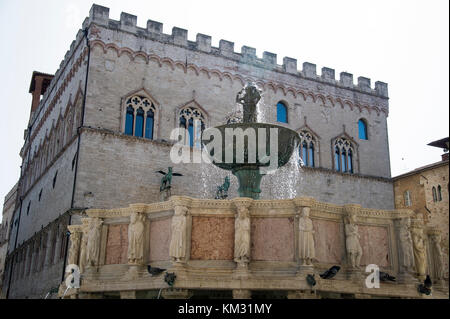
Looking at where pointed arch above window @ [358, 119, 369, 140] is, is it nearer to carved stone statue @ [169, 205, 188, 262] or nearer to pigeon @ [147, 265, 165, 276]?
carved stone statue @ [169, 205, 188, 262]

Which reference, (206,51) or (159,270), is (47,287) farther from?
(159,270)

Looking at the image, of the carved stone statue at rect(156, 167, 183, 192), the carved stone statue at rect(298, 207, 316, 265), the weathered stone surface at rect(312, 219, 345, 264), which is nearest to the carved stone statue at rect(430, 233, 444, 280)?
the weathered stone surface at rect(312, 219, 345, 264)

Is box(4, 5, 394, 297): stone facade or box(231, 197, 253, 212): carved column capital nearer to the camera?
box(231, 197, 253, 212): carved column capital

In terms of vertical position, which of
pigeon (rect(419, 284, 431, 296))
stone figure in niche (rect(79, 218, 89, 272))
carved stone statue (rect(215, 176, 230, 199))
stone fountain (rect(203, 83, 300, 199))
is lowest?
pigeon (rect(419, 284, 431, 296))

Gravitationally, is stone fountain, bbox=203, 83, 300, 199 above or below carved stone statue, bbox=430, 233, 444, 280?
above

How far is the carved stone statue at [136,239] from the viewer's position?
8.55 meters

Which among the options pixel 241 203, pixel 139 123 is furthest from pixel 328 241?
pixel 139 123

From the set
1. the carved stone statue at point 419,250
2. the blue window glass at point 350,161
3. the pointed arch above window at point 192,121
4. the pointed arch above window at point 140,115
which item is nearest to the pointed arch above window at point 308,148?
the blue window glass at point 350,161

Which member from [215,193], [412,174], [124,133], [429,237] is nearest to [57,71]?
[124,133]

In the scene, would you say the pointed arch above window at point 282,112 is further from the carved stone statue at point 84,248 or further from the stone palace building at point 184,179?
the carved stone statue at point 84,248

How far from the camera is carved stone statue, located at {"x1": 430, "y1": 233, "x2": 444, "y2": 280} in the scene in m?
9.76

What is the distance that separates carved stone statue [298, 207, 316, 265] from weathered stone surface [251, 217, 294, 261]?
0.21 metres
